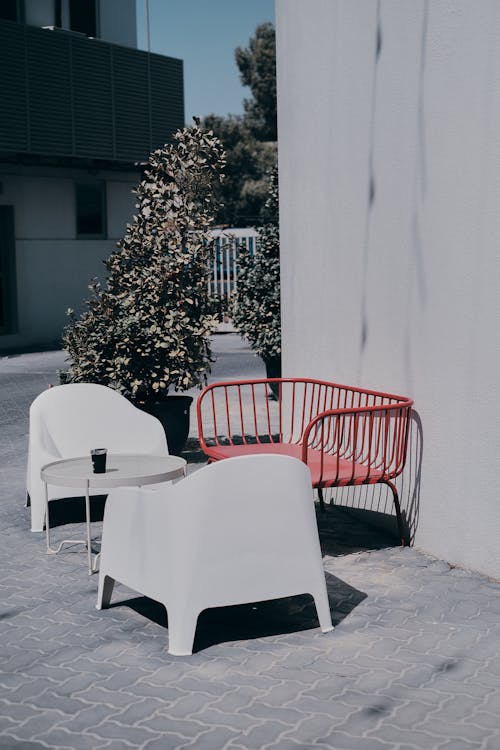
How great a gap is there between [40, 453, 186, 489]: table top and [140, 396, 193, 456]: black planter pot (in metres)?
2.62

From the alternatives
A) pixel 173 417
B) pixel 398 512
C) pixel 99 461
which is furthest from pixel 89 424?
pixel 398 512

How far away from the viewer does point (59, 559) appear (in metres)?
6.66

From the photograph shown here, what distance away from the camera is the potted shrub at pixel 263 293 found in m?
13.1

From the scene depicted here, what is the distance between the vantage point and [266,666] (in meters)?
4.78

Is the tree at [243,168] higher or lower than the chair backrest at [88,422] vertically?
higher

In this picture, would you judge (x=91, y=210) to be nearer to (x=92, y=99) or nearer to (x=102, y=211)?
(x=102, y=211)

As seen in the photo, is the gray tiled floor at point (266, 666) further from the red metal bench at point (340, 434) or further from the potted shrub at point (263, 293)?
the potted shrub at point (263, 293)

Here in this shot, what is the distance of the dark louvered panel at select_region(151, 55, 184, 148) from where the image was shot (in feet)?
73.7

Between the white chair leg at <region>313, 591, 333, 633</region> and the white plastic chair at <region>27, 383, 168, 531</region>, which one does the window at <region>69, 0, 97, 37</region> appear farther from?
the white chair leg at <region>313, 591, 333, 633</region>

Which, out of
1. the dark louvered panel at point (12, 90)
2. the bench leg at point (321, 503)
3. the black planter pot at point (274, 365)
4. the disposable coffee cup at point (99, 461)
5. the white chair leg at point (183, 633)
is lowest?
the bench leg at point (321, 503)

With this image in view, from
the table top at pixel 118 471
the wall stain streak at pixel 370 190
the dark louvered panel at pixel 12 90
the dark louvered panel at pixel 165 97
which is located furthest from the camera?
the dark louvered panel at pixel 165 97

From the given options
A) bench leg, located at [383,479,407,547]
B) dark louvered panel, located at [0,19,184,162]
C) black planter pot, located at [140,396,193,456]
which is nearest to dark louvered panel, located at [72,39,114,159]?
dark louvered panel, located at [0,19,184,162]

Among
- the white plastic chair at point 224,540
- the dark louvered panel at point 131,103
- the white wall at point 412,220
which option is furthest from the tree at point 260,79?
the white plastic chair at point 224,540

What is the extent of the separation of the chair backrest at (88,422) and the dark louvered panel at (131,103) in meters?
14.8
